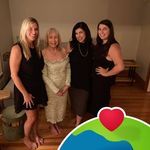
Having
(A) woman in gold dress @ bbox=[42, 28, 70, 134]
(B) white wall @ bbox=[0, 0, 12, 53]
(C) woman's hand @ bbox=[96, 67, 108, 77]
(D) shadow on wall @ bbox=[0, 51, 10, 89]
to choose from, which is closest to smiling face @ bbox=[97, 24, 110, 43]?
(C) woman's hand @ bbox=[96, 67, 108, 77]

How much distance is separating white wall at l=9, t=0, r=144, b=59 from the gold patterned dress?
1.80 metres

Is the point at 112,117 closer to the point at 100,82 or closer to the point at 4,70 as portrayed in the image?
the point at 100,82

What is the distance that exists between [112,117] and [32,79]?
3.23 ft

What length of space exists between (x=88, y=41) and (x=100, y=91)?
0.55 m

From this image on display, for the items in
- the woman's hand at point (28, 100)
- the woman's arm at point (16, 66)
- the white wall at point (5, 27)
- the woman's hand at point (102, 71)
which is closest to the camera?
the woman's arm at point (16, 66)

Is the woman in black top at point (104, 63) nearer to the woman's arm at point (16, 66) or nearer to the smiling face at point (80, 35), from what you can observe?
the smiling face at point (80, 35)

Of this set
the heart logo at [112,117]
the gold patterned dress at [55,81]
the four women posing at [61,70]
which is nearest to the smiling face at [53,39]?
the four women posing at [61,70]

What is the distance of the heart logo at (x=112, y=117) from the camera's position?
36.8 inches

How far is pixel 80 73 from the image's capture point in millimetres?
2006

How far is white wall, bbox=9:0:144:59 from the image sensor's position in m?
3.47

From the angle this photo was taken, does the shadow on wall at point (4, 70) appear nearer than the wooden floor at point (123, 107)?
No

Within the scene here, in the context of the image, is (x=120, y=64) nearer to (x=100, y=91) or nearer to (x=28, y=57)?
(x=100, y=91)

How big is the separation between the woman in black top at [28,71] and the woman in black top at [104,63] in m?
0.56

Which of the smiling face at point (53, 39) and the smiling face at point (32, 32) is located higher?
the smiling face at point (32, 32)
